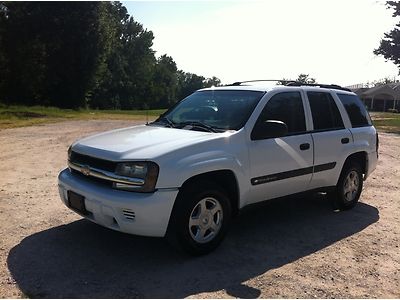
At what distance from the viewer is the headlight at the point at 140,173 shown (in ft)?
13.3

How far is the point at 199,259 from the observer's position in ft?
14.7

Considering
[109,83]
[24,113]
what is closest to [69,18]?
[24,113]

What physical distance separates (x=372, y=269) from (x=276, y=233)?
126 centimetres

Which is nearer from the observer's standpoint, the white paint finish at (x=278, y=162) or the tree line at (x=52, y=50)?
the white paint finish at (x=278, y=162)

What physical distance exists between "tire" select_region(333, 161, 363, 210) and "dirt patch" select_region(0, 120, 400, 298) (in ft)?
0.52

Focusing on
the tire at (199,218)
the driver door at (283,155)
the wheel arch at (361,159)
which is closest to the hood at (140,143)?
the tire at (199,218)

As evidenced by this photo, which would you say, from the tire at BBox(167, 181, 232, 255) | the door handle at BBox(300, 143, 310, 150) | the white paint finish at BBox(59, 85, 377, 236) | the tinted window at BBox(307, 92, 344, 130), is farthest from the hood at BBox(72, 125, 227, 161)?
the tinted window at BBox(307, 92, 344, 130)

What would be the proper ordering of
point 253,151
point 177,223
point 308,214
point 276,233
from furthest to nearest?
point 308,214 → point 276,233 → point 253,151 → point 177,223

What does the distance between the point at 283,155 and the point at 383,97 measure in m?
77.1

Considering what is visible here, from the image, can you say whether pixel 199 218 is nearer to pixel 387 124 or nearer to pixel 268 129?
pixel 268 129

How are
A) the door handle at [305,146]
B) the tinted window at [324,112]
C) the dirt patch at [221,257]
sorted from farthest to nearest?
the tinted window at [324,112] → the door handle at [305,146] → the dirt patch at [221,257]

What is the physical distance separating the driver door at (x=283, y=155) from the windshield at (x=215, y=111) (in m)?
0.22

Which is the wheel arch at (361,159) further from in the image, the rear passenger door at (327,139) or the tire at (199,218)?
the tire at (199,218)

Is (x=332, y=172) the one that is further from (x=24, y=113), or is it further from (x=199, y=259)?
(x=24, y=113)
